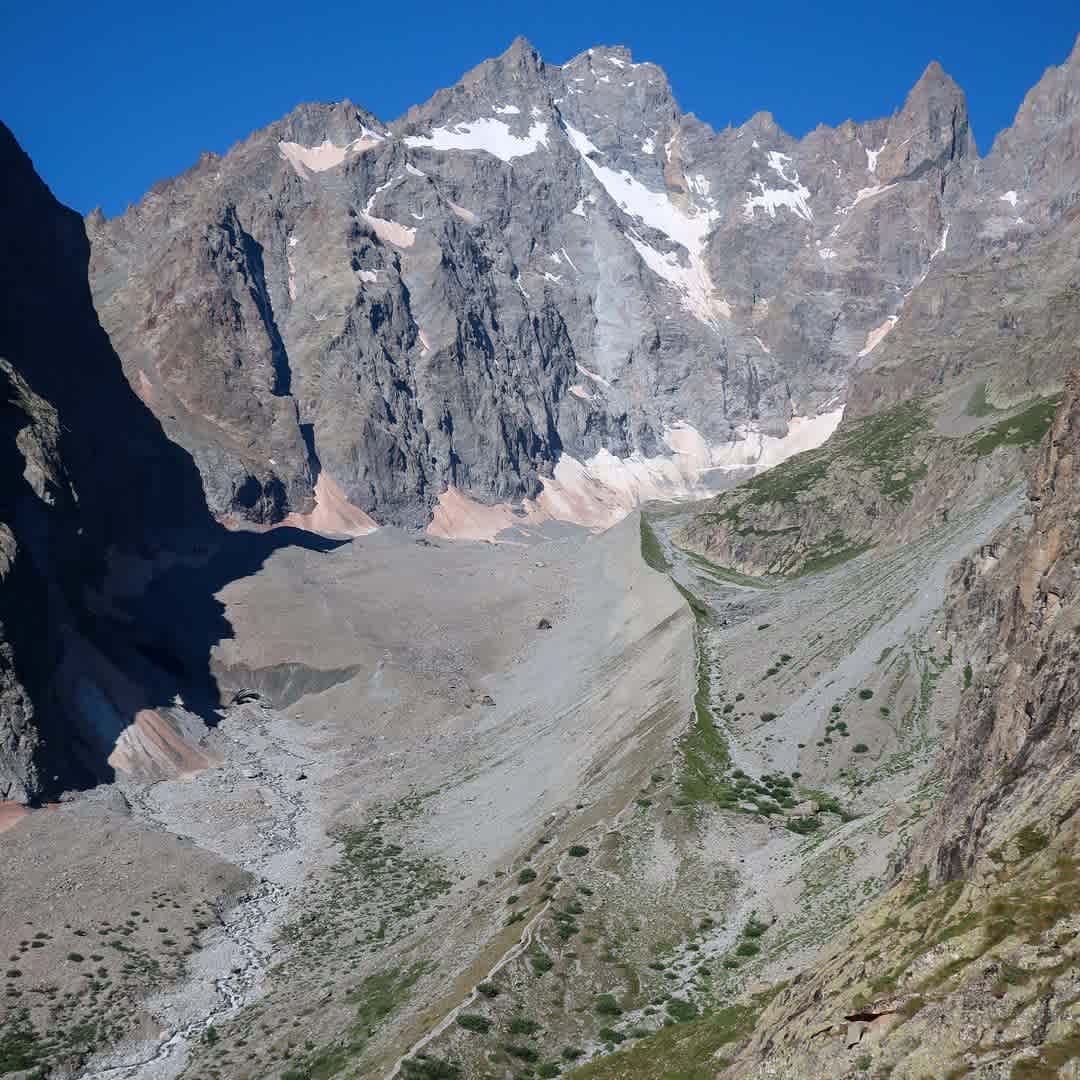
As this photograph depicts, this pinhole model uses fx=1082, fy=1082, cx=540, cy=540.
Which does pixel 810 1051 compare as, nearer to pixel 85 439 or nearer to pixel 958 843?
pixel 958 843

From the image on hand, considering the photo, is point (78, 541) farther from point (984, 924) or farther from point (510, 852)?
point (984, 924)

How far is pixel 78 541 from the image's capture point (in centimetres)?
11088

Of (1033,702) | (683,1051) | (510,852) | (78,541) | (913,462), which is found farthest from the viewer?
(913,462)

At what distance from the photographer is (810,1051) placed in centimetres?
1864

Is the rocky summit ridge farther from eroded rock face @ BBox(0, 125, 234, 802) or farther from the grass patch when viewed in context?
eroded rock face @ BBox(0, 125, 234, 802)

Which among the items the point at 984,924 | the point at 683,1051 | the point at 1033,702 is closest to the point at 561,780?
the point at 683,1051

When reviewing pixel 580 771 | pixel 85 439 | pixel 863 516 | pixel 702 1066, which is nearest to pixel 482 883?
pixel 580 771

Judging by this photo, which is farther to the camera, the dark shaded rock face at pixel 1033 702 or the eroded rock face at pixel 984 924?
the dark shaded rock face at pixel 1033 702

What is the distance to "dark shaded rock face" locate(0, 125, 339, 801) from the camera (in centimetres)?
8206

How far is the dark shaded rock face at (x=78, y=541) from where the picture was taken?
82062mm

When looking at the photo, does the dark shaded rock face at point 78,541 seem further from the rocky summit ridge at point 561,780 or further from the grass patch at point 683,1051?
the grass patch at point 683,1051

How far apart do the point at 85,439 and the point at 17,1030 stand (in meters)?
103

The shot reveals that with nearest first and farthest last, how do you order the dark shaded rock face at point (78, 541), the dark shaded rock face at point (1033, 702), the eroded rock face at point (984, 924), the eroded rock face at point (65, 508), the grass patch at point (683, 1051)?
the eroded rock face at point (984, 924)
the dark shaded rock face at point (1033, 702)
the grass patch at point (683, 1051)
the eroded rock face at point (65, 508)
the dark shaded rock face at point (78, 541)

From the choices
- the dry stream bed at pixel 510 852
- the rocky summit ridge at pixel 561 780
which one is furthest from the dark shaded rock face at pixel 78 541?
the dry stream bed at pixel 510 852
